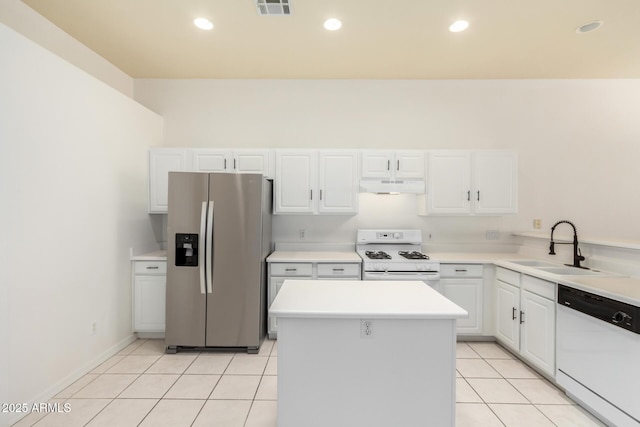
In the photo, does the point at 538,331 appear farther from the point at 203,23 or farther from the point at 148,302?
the point at 203,23

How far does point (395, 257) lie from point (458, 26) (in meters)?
2.35

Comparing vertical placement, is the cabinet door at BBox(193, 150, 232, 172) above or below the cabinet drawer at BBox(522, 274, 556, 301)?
above

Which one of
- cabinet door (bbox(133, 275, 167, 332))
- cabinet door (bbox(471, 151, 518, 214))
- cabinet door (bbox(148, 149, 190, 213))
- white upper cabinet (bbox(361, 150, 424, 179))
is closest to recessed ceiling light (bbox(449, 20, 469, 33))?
white upper cabinet (bbox(361, 150, 424, 179))

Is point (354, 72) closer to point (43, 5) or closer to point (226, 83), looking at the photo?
point (226, 83)

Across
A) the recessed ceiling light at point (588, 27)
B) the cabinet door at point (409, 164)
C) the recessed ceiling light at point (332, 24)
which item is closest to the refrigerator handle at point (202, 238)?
the recessed ceiling light at point (332, 24)

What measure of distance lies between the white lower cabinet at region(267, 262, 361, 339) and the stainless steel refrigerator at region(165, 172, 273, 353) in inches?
12.4

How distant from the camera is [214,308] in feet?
9.89

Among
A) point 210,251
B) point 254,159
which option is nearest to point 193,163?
point 254,159

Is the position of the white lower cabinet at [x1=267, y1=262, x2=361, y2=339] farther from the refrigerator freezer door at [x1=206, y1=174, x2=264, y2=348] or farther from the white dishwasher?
the white dishwasher

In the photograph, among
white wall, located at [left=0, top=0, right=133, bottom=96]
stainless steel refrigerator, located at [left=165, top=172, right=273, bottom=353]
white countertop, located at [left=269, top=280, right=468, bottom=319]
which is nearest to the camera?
white countertop, located at [left=269, top=280, right=468, bottom=319]

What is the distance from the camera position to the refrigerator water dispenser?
3.02 m

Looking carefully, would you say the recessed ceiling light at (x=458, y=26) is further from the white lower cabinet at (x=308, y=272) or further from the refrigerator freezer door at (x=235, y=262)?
the white lower cabinet at (x=308, y=272)

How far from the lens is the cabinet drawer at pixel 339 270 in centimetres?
332

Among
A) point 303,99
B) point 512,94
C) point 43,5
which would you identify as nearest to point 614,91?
point 512,94
